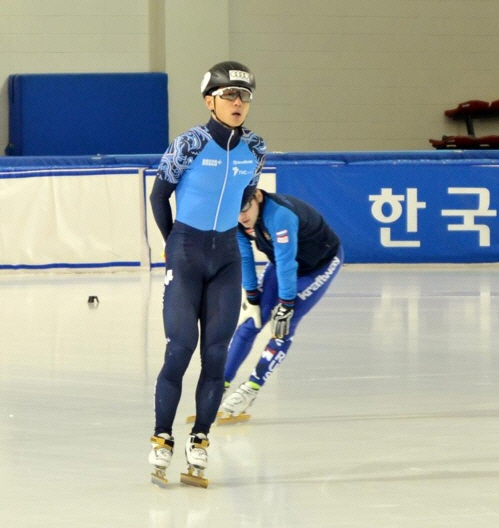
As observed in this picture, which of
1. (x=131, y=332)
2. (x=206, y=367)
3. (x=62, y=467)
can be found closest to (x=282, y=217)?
(x=206, y=367)

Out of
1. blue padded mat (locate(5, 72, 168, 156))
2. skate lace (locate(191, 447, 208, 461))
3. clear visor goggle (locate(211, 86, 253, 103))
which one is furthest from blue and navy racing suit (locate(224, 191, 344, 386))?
blue padded mat (locate(5, 72, 168, 156))

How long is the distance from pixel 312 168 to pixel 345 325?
4.17 metres

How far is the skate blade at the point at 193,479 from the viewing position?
3930 mm

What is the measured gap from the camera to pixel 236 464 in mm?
4324

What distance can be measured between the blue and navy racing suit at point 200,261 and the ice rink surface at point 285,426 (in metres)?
0.36

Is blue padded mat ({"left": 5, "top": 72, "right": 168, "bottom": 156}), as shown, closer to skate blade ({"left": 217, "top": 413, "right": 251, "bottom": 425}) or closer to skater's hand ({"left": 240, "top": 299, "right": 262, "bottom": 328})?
skater's hand ({"left": 240, "top": 299, "right": 262, "bottom": 328})

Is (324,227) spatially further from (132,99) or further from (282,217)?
(132,99)

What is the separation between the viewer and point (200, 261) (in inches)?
159

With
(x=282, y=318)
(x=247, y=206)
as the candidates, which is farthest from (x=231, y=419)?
(x=247, y=206)

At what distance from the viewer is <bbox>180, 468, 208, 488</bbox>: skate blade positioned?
3930 mm

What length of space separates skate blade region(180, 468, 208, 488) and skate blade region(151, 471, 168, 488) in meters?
0.06

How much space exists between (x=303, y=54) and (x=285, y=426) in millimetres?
12524

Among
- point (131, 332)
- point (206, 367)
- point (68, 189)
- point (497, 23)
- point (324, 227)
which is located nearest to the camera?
point (206, 367)

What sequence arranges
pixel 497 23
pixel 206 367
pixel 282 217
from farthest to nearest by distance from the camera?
1. pixel 497 23
2. pixel 282 217
3. pixel 206 367
